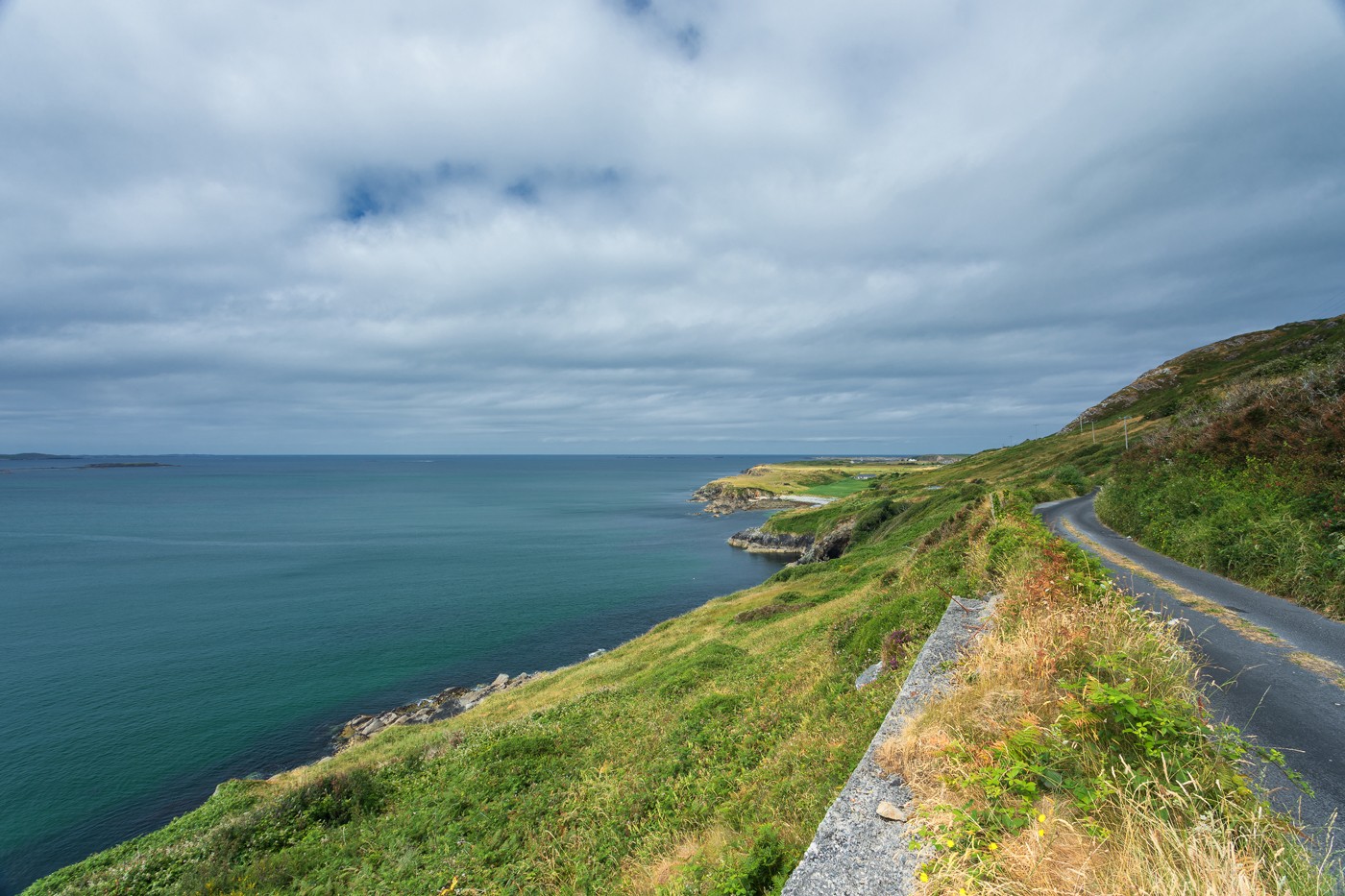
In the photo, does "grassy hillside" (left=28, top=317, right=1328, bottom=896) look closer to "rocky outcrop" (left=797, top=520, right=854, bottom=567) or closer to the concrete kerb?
the concrete kerb

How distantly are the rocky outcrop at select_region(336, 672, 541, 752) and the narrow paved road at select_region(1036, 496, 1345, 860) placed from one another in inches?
1476

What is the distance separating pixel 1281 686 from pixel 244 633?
70.4 metres

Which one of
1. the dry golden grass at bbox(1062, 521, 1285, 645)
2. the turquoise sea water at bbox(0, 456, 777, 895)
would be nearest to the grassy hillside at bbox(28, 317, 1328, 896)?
the dry golden grass at bbox(1062, 521, 1285, 645)

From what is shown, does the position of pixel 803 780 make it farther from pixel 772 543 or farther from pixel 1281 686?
pixel 772 543

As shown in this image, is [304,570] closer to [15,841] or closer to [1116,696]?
[15,841]

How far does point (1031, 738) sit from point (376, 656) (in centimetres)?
5368

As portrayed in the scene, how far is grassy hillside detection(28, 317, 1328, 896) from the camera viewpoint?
16.3ft

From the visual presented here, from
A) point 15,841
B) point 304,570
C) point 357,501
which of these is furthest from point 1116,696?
point 357,501

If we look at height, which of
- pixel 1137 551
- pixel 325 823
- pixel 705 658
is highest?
pixel 1137 551

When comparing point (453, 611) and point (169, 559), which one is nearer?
point (453, 611)

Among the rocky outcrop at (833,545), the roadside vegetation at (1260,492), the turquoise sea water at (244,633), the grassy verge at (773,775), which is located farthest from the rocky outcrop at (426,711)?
the rocky outcrop at (833,545)

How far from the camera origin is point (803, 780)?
9.80 m

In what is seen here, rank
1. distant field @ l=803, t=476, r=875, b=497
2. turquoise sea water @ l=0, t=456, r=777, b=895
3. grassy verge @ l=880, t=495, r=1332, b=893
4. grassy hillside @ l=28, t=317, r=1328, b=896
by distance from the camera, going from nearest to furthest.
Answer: grassy verge @ l=880, t=495, r=1332, b=893, grassy hillside @ l=28, t=317, r=1328, b=896, turquoise sea water @ l=0, t=456, r=777, b=895, distant field @ l=803, t=476, r=875, b=497

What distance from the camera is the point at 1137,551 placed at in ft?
69.8
